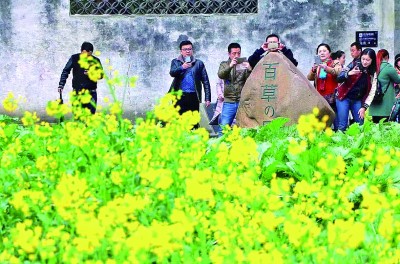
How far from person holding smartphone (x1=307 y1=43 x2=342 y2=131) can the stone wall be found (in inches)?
160

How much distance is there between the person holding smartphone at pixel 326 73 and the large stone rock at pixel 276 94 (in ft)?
3.55

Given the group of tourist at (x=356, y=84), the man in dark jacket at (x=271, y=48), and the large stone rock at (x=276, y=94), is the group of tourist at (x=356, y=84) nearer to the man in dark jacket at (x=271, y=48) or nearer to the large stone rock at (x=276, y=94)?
the man in dark jacket at (x=271, y=48)

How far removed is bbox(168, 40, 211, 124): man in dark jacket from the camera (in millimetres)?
13430

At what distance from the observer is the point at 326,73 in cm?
1339

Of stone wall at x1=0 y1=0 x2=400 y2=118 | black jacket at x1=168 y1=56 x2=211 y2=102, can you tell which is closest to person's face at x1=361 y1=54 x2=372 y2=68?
black jacket at x1=168 y1=56 x2=211 y2=102

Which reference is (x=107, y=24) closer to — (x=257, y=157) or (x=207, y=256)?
(x=257, y=157)

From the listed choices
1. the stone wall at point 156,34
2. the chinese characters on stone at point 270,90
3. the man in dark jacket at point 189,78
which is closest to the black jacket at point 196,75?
the man in dark jacket at point 189,78

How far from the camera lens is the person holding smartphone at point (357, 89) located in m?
→ 13.3

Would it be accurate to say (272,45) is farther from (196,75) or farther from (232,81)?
(196,75)

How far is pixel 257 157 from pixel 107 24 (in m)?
10.00

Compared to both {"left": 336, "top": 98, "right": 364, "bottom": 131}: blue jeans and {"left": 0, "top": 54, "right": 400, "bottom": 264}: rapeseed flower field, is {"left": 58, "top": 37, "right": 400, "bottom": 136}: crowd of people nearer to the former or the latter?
{"left": 336, "top": 98, "right": 364, "bottom": 131}: blue jeans

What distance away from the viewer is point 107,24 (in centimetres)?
1764

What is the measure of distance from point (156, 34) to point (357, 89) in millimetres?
5136

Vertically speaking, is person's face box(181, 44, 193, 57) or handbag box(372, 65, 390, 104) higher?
person's face box(181, 44, 193, 57)
